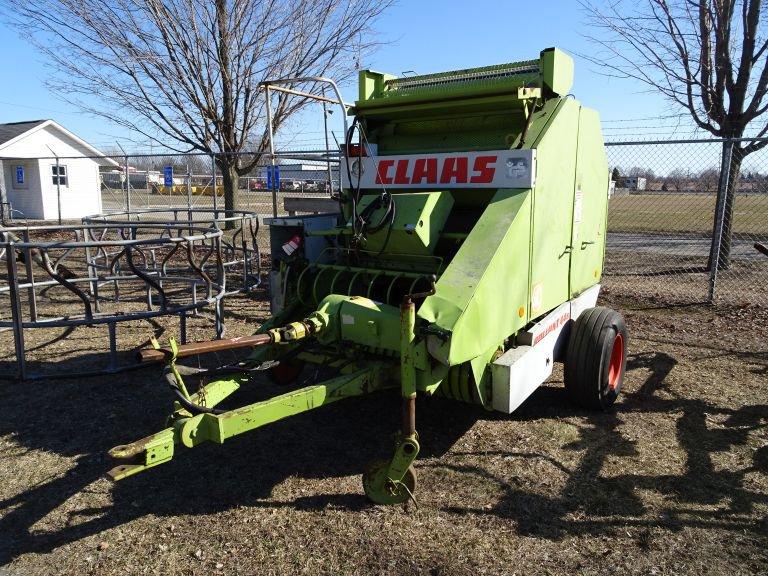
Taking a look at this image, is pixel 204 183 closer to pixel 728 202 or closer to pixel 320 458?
pixel 728 202

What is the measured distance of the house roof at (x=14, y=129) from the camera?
A: 2414cm

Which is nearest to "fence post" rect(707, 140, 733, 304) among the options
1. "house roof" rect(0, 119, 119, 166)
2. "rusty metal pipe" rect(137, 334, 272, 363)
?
"rusty metal pipe" rect(137, 334, 272, 363)

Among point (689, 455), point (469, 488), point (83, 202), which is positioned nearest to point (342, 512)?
point (469, 488)

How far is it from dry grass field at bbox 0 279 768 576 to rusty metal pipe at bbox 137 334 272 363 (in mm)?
906

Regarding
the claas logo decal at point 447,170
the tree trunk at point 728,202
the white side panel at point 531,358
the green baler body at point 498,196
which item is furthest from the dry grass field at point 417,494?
the tree trunk at point 728,202

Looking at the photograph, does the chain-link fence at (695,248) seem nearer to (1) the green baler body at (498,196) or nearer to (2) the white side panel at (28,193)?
(1) the green baler body at (498,196)

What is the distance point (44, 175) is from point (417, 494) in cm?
2578

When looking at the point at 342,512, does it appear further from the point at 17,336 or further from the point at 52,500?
the point at 17,336

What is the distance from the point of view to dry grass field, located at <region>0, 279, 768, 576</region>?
2.97m

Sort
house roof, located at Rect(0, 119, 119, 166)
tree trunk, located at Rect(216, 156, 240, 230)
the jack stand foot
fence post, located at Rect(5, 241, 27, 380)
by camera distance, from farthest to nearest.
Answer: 1. house roof, located at Rect(0, 119, 119, 166)
2. tree trunk, located at Rect(216, 156, 240, 230)
3. fence post, located at Rect(5, 241, 27, 380)
4. the jack stand foot

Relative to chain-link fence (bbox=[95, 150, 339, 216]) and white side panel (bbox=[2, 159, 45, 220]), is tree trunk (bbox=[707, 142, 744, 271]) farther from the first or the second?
white side panel (bbox=[2, 159, 45, 220])

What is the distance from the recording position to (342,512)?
3342 millimetres

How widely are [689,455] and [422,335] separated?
218cm

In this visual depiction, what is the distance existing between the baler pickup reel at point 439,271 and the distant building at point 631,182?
641cm
